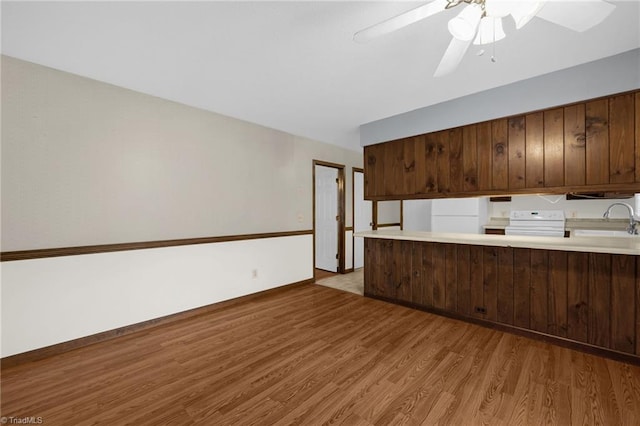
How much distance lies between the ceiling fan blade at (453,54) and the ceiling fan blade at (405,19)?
0.26m

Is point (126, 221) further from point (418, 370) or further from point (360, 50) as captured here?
point (418, 370)

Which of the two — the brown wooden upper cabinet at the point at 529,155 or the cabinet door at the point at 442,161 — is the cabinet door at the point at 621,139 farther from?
the cabinet door at the point at 442,161

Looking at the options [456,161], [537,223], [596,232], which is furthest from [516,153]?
[537,223]

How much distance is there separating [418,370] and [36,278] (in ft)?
9.83

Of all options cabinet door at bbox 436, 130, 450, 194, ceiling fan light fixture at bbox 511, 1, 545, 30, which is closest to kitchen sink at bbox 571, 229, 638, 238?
cabinet door at bbox 436, 130, 450, 194

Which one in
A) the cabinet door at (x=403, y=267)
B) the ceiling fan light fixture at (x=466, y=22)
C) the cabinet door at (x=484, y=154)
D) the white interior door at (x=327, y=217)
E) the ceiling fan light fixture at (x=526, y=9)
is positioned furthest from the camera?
the white interior door at (x=327, y=217)

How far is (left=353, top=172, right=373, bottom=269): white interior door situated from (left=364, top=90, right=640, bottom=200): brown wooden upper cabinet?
1555 mm

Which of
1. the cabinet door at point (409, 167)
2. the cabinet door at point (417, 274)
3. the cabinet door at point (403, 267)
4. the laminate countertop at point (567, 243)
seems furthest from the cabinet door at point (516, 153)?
the cabinet door at point (403, 267)

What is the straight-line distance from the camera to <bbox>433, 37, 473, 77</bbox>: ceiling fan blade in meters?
1.53

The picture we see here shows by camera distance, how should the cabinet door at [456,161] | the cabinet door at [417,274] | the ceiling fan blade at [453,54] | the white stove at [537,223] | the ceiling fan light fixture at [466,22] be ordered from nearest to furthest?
the ceiling fan light fixture at [466,22]
the ceiling fan blade at [453,54]
the cabinet door at [456,161]
the cabinet door at [417,274]
the white stove at [537,223]

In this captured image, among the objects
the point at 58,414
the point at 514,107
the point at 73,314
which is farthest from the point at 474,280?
the point at 73,314

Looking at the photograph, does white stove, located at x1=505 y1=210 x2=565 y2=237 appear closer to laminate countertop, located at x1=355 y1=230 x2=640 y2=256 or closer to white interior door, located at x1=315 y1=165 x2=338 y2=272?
laminate countertop, located at x1=355 y1=230 x2=640 y2=256

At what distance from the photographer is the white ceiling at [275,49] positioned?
1630 mm

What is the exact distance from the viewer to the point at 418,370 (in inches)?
77.8
